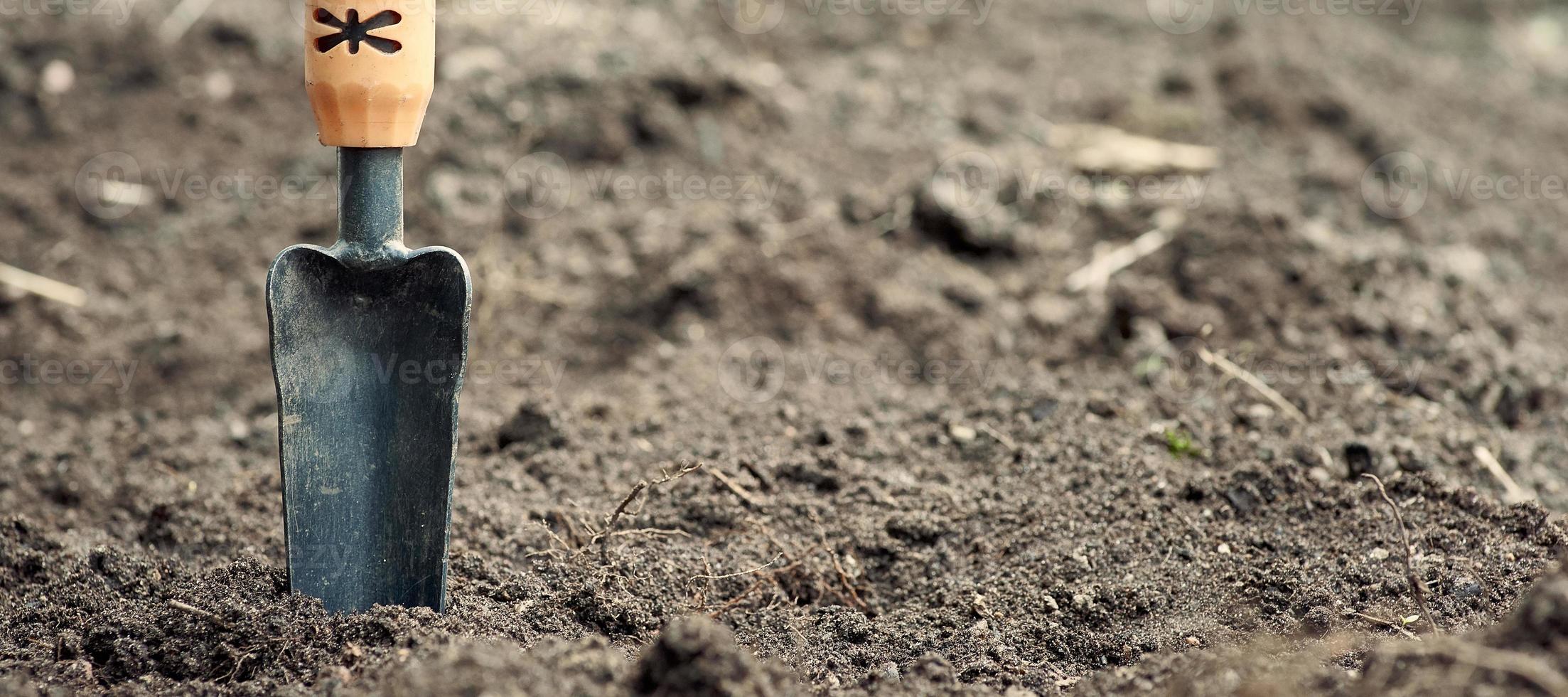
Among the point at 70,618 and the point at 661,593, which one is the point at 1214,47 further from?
the point at 70,618

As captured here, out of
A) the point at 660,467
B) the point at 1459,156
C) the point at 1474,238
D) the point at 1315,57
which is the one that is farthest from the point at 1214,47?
the point at 660,467

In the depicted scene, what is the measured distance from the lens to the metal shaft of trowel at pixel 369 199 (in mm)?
1938

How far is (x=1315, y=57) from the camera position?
16.7ft

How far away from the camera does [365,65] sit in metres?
1.85

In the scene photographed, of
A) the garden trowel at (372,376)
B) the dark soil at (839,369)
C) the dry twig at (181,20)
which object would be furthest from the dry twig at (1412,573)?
the dry twig at (181,20)

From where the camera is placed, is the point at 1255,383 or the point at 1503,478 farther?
the point at 1255,383

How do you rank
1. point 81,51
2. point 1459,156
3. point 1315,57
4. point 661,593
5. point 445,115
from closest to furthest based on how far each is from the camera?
point 661,593 → point 445,115 → point 81,51 → point 1459,156 → point 1315,57

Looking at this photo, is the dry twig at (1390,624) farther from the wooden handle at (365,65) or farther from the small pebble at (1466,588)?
the wooden handle at (365,65)

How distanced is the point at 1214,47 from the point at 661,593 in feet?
13.4

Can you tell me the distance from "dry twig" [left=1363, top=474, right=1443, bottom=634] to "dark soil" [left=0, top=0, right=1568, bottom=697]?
0.7 inches

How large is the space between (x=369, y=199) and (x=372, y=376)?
303mm

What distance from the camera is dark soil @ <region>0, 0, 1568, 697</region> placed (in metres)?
1.89

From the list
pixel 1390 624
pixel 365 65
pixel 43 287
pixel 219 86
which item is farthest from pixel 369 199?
pixel 219 86

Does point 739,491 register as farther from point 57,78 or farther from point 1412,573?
point 57,78
